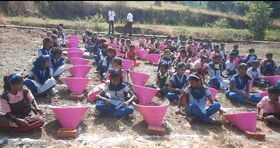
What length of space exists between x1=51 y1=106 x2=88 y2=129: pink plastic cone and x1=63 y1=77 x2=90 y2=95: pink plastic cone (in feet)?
6.45

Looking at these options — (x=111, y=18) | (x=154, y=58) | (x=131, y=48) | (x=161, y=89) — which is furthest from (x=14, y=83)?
(x=111, y=18)

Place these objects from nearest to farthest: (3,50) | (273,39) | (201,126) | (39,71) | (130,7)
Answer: (201,126) → (39,71) → (3,50) → (273,39) → (130,7)

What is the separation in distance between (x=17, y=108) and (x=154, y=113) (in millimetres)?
2412

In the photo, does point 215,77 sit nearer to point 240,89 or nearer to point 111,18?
point 240,89

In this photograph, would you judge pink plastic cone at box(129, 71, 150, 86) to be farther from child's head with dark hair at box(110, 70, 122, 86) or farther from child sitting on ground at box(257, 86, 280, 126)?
child sitting on ground at box(257, 86, 280, 126)

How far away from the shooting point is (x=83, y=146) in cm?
587

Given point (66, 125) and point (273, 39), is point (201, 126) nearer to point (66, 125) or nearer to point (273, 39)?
point (66, 125)

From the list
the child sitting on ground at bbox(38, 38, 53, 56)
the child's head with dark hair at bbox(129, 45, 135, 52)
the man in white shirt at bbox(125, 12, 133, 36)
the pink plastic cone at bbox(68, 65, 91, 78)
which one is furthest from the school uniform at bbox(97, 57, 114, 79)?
the man in white shirt at bbox(125, 12, 133, 36)

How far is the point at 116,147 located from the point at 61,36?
10213 millimetres

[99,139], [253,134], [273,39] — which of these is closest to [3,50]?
[99,139]

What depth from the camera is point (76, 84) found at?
826 cm

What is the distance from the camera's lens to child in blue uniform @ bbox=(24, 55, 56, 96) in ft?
26.3

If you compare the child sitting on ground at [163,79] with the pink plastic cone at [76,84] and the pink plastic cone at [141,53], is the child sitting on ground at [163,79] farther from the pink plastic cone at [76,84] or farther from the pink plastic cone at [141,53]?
the pink plastic cone at [141,53]

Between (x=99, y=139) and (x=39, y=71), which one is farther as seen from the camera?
(x=39, y=71)
